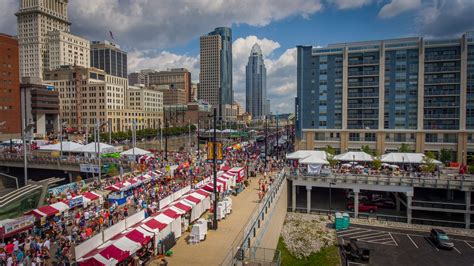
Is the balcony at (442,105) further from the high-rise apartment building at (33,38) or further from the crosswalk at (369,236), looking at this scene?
the high-rise apartment building at (33,38)

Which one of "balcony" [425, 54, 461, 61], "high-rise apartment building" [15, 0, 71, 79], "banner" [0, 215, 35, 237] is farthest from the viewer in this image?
"high-rise apartment building" [15, 0, 71, 79]

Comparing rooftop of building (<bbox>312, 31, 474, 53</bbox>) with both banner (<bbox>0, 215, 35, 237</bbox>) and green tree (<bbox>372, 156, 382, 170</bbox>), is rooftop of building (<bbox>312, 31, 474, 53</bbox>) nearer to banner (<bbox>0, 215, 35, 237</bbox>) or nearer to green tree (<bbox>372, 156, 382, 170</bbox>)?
green tree (<bbox>372, 156, 382, 170</bbox>)

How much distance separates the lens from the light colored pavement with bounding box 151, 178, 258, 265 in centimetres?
1593

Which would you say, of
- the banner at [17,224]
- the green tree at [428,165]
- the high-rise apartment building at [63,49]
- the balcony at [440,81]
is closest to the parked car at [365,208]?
the green tree at [428,165]

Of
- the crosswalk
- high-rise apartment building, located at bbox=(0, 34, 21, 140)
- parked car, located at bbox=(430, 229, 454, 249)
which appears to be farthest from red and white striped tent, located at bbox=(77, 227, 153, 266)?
Answer: high-rise apartment building, located at bbox=(0, 34, 21, 140)

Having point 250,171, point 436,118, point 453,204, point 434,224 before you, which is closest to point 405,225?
point 434,224

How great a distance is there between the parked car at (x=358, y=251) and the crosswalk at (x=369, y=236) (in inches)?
152

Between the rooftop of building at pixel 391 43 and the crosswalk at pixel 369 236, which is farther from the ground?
the rooftop of building at pixel 391 43

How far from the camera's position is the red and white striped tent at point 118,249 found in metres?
13.9

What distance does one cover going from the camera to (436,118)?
58.2 metres

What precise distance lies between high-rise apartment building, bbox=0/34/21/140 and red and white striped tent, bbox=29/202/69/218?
81745 millimetres

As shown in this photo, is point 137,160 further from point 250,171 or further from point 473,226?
point 473,226

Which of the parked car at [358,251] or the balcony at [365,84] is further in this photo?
the balcony at [365,84]

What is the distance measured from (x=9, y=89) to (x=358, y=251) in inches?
3952
